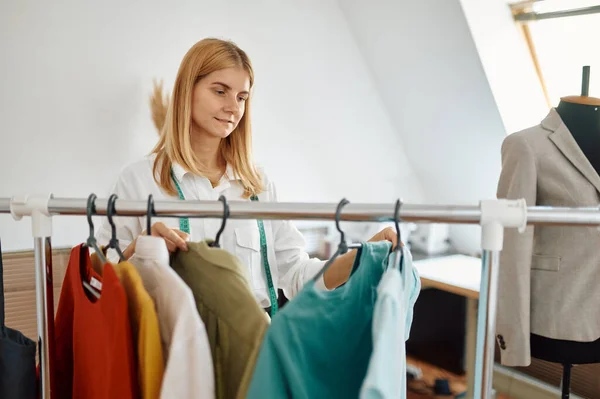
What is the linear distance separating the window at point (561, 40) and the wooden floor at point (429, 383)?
1479 millimetres

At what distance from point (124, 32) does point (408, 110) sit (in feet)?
4.69

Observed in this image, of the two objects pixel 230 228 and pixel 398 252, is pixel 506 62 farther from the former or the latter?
pixel 398 252

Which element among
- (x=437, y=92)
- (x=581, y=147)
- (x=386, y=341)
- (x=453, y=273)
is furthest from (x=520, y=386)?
(x=386, y=341)

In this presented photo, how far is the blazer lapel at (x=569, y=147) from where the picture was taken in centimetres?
126

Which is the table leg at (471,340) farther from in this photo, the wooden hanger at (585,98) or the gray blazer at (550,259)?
the wooden hanger at (585,98)

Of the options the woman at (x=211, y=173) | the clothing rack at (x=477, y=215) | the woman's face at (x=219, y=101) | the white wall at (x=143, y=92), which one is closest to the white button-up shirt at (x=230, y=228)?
the woman at (x=211, y=173)

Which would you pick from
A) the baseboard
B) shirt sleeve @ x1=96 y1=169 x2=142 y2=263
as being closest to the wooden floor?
the baseboard

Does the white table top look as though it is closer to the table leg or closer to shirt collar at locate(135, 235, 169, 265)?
the table leg

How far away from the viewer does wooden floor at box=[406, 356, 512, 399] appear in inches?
101

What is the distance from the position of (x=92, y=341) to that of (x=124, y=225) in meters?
0.56

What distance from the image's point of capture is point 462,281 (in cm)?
220

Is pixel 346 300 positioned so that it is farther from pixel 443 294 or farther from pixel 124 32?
pixel 443 294

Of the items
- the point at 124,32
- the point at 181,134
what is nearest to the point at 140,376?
the point at 181,134

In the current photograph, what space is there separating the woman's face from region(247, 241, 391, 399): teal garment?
70 cm
